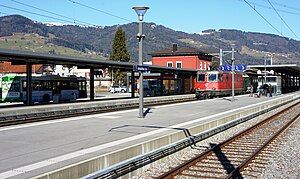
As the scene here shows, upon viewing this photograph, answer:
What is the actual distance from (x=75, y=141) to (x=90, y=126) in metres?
4.64

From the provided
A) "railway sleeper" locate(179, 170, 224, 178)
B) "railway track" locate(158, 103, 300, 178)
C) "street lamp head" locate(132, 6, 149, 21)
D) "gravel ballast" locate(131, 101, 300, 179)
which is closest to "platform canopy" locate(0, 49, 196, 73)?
"street lamp head" locate(132, 6, 149, 21)

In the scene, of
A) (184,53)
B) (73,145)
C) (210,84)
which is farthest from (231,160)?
(184,53)

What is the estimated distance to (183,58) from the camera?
81.4 meters

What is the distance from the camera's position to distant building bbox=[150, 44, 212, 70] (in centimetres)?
8006

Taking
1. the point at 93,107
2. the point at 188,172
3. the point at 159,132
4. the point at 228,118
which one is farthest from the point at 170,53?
the point at 188,172

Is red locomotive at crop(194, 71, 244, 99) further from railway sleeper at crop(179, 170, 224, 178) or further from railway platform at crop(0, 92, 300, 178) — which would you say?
railway sleeper at crop(179, 170, 224, 178)

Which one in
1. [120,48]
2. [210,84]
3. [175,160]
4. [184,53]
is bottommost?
[175,160]

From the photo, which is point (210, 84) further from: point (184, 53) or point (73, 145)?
point (184, 53)

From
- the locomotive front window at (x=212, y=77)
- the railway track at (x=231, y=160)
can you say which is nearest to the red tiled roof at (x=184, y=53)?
the locomotive front window at (x=212, y=77)

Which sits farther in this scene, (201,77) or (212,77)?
(201,77)

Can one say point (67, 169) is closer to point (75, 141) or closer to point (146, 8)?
point (75, 141)

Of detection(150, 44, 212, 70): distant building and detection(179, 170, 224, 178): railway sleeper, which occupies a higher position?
detection(150, 44, 212, 70): distant building

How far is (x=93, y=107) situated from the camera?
30.7 metres

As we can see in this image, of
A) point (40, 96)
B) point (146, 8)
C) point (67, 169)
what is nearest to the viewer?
point (67, 169)
